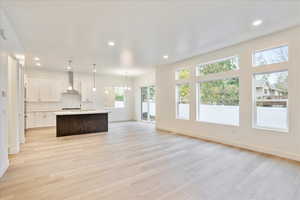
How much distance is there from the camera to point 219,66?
15.9 ft

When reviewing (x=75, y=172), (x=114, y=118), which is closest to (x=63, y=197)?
(x=75, y=172)

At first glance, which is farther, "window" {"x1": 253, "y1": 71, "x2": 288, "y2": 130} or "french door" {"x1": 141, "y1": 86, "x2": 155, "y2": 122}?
"french door" {"x1": 141, "y1": 86, "x2": 155, "y2": 122}

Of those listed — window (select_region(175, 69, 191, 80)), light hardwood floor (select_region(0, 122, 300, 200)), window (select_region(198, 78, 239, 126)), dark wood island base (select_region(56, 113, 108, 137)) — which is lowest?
light hardwood floor (select_region(0, 122, 300, 200))

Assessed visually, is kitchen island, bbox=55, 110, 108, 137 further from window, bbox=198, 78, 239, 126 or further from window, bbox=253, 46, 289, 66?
window, bbox=253, 46, 289, 66

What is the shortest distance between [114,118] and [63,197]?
7.55 metres

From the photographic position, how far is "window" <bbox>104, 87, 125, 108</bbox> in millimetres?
9203

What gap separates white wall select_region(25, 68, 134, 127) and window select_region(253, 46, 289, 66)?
7466mm

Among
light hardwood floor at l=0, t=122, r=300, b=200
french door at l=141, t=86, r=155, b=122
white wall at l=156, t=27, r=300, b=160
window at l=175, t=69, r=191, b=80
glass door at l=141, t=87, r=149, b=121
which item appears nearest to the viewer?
light hardwood floor at l=0, t=122, r=300, b=200

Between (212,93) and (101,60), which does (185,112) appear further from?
(101,60)

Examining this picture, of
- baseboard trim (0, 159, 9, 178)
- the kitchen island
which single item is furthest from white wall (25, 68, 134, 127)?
baseboard trim (0, 159, 9, 178)

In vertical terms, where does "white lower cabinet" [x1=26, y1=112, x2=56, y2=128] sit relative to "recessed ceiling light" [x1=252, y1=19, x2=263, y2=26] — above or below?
below

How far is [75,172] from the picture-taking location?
2766 millimetres

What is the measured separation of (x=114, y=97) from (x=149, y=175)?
24.1 feet

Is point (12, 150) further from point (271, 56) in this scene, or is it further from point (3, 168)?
point (271, 56)
